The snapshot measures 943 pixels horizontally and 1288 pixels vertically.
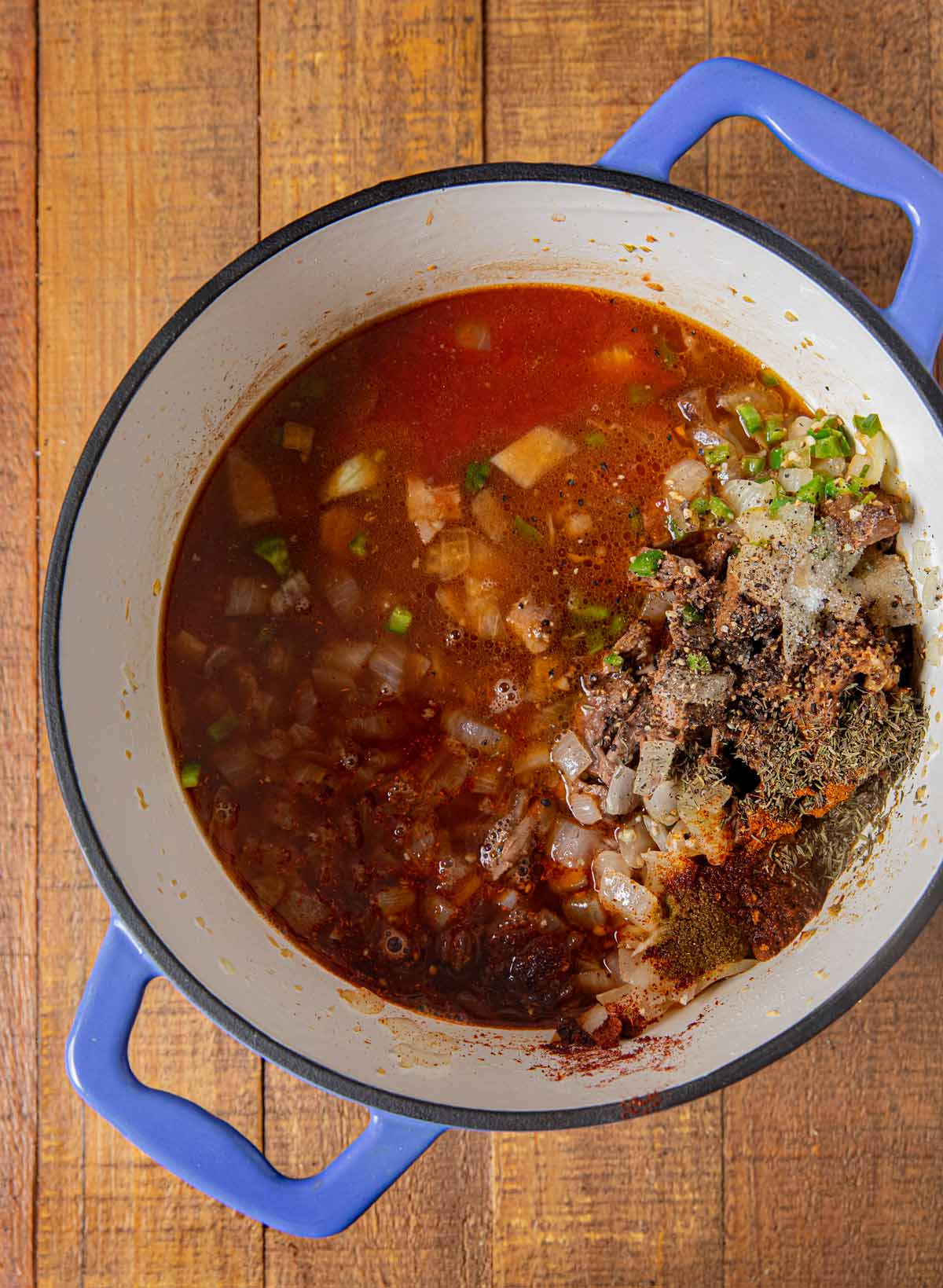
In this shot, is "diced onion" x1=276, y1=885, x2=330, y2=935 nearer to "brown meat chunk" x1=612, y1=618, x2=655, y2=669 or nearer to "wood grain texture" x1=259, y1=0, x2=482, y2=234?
"brown meat chunk" x1=612, y1=618, x2=655, y2=669

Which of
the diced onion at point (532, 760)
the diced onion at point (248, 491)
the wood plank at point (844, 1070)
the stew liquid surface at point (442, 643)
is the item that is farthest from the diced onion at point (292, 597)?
the wood plank at point (844, 1070)

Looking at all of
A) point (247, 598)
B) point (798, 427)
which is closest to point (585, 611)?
point (798, 427)

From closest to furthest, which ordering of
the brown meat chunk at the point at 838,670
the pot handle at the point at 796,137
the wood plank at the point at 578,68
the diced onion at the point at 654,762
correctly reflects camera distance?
1. the pot handle at the point at 796,137
2. the brown meat chunk at the point at 838,670
3. the diced onion at the point at 654,762
4. the wood plank at the point at 578,68

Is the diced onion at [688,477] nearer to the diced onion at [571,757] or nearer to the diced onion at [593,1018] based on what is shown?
the diced onion at [571,757]

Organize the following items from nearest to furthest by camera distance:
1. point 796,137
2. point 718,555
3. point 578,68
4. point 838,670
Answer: point 796,137
point 838,670
point 718,555
point 578,68

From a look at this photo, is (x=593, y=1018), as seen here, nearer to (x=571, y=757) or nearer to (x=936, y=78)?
(x=571, y=757)

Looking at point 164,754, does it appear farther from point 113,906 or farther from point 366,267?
point 366,267

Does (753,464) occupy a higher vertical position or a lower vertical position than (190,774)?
higher
